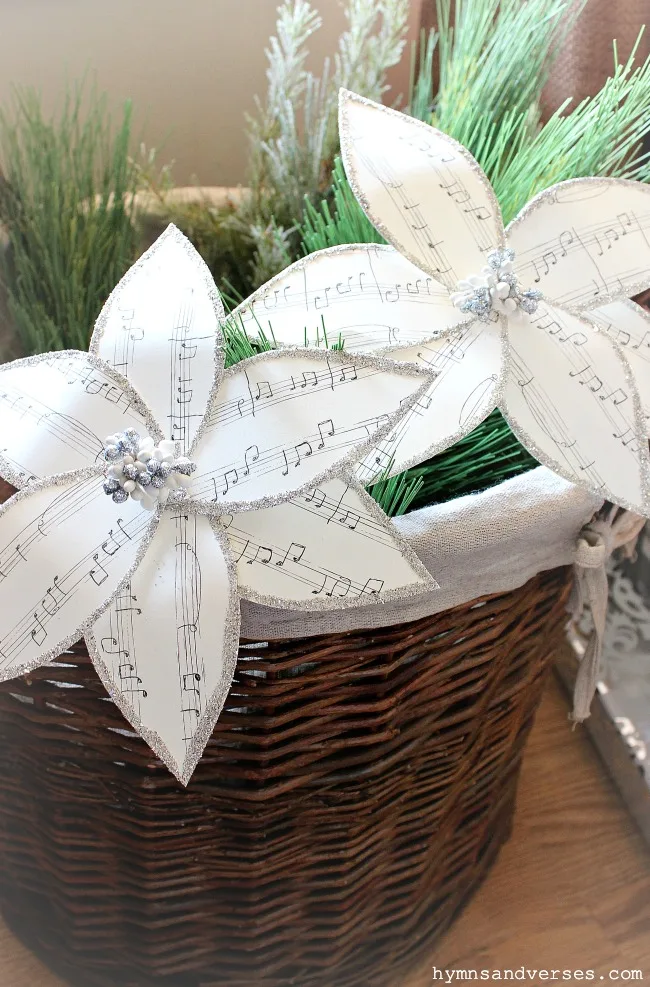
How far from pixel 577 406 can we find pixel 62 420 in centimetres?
23

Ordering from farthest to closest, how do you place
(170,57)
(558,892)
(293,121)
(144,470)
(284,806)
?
(170,57)
(558,892)
(293,121)
(284,806)
(144,470)

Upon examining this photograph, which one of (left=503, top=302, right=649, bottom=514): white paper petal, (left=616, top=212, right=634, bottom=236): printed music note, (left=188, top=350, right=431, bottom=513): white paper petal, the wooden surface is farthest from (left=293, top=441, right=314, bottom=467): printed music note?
the wooden surface

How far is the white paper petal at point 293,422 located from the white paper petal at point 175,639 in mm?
23

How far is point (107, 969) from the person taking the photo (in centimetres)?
60

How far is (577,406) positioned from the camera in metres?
0.38

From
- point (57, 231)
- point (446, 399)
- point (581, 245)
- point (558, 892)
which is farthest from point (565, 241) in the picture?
point (558, 892)

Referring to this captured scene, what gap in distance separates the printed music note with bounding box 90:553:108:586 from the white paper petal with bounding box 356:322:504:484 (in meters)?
0.11

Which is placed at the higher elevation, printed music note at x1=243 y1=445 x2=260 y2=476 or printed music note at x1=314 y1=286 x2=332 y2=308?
printed music note at x1=314 y1=286 x2=332 y2=308

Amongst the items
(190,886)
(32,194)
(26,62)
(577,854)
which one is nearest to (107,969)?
(190,886)

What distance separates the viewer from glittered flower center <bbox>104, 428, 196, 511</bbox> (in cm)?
32

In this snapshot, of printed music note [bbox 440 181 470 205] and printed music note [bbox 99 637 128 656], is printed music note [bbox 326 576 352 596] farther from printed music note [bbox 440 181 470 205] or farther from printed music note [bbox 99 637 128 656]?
printed music note [bbox 440 181 470 205]

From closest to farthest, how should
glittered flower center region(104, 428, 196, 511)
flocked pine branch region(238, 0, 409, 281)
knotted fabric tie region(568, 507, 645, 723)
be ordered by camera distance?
1. glittered flower center region(104, 428, 196, 511)
2. knotted fabric tie region(568, 507, 645, 723)
3. flocked pine branch region(238, 0, 409, 281)

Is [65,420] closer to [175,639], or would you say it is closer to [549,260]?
[175,639]

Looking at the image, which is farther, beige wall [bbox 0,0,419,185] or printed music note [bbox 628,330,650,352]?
beige wall [bbox 0,0,419,185]
